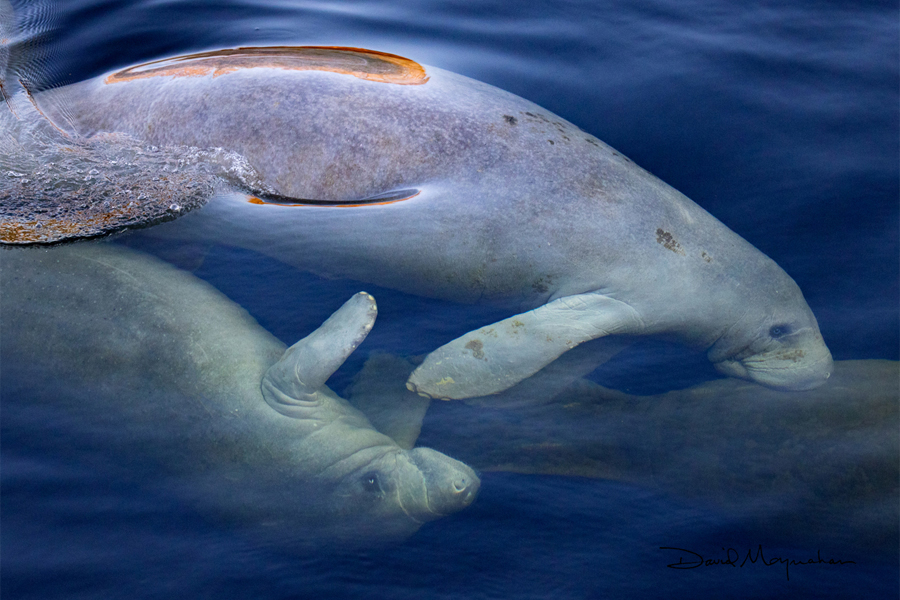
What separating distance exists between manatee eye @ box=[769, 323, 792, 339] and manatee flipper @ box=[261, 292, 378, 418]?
2603 millimetres

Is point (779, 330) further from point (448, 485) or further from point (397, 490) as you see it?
point (397, 490)

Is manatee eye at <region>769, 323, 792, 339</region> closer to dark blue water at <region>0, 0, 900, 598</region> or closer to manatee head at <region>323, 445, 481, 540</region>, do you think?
dark blue water at <region>0, 0, 900, 598</region>

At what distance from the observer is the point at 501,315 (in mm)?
3746

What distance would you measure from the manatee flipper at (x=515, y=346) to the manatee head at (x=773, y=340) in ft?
2.46

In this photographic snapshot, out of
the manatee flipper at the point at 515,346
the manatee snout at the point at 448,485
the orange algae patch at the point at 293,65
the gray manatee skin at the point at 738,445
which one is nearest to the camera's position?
the gray manatee skin at the point at 738,445

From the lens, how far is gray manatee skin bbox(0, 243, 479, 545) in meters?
3.18

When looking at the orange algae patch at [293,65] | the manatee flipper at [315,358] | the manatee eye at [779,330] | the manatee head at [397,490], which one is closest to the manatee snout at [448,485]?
the manatee head at [397,490]

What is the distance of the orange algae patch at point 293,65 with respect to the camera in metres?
3.74

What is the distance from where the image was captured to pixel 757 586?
2.62 meters

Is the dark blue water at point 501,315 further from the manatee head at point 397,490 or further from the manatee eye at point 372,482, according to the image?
the manatee eye at point 372,482

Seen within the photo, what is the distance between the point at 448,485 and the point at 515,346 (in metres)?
0.89
